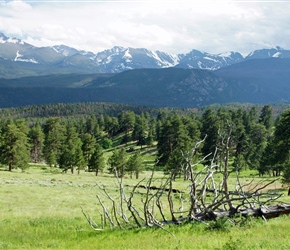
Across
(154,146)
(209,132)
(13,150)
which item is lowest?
(154,146)

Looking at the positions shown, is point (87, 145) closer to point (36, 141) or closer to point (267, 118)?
point (36, 141)

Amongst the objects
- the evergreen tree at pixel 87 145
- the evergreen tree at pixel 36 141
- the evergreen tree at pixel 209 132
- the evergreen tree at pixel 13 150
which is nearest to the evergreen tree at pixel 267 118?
the evergreen tree at pixel 209 132

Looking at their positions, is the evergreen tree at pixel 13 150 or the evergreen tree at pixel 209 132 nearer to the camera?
the evergreen tree at pixel 13 150

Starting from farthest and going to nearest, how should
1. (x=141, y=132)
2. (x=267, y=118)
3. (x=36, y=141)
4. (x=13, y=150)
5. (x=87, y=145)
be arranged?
1. (x=141, y=132)
2. (x=267, y=118)
3. (x=36, y=141)
4. (x=87, y=145)
5. (x=13, y=150)

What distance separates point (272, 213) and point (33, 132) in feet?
306

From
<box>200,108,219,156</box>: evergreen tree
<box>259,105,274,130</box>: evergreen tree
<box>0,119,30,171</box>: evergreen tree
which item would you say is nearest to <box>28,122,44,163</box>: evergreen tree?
<box>0,119,30,171</box>: evergreen tree

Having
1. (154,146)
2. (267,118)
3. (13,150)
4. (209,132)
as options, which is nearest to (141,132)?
(154,146)

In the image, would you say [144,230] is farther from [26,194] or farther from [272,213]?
[26,194]

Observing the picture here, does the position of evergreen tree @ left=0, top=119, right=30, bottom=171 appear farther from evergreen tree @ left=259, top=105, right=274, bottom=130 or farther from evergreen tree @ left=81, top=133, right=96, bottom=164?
evergreen tree @ left=259, top=105, right=274, bottom=130

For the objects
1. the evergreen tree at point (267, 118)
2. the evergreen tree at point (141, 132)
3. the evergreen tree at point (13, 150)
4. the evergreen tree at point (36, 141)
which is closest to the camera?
the evergreen tree at point (13, 150)

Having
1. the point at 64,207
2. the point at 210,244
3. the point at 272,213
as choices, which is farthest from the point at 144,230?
the point at 64,207

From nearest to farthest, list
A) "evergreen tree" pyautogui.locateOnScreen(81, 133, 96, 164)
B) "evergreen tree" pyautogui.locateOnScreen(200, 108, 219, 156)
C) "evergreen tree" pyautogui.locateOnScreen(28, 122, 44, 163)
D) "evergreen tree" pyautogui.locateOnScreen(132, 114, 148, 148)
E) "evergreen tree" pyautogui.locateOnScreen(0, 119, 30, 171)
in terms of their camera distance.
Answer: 1. "evergreen tree" pyautogui.locateOnScreen(0, 119, 30, 171)
2. "evergreen tree" pyautogui.locateOnScreen(200, 108, 219, 156)
3. "evergreen tree" pyautogui.locateOnScreen(81, 133, 96, 164)
4. "evergreen tree" pyautogui.locateOnScreen(28, 122, 44, 163)
5. "evergreen tree" pyautogui.locateOnScreen(132, 114, 148, 148)

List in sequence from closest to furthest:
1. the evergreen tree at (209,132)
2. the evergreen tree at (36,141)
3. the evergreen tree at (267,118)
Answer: the evergreen tree at (209,132)
the evergreen tree at (36,141)
the evergreen tree at (267,118)

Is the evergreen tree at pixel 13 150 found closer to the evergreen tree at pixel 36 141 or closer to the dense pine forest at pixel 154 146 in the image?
the dense pine forest at pixel 154 146
